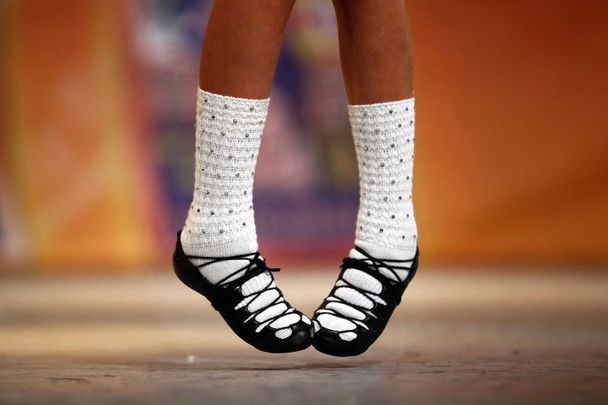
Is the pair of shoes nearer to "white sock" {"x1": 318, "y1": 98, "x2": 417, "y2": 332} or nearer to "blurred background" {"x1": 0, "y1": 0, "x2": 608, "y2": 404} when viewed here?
"white sock" {"x1": 318, "y1": 98, "x2": 417, "y2": 332}

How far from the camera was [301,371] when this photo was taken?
1315 mm

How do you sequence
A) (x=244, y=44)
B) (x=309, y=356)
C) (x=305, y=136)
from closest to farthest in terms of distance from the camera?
(x=244, y=44), (x=309, y=356), (x=305, y=136)

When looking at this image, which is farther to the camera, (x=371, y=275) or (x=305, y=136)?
(x=305, y=136)

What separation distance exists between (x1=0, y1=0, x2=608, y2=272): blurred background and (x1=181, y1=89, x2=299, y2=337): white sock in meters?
3.22

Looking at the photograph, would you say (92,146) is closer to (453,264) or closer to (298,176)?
(298,176)

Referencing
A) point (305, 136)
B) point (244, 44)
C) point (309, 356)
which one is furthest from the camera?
point (305, 136)

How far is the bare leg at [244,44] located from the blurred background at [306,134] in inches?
127

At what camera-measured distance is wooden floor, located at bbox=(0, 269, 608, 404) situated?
43.3 inches

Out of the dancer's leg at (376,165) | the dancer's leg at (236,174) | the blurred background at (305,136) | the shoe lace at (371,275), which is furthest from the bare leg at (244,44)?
the blurred background at (305,136)

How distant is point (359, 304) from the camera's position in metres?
1.45

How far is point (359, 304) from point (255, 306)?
13 centimetres

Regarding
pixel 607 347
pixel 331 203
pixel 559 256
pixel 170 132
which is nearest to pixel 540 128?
pixel 559 256

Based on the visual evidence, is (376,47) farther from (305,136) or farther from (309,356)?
(305,136)

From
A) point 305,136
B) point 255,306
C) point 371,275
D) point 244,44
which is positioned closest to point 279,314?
point 255,306
